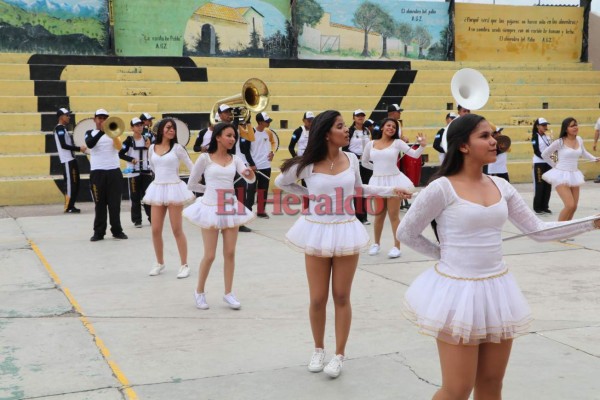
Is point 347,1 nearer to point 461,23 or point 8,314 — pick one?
→ point 461,23

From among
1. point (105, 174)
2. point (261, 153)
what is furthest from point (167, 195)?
point (261, 153)

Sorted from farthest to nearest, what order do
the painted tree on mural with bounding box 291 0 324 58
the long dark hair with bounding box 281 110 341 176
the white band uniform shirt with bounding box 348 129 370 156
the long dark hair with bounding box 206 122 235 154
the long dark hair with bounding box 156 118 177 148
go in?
the painted tree on mural with bounding box 291 0 324 58 < the white band uniform shirt with bounding box 348 129 370 156 < the long dark hair with bounding box 156 118 177 148 < the long dark hair with bounding box 206 122 235 154 < the long dark hair with bounding box 281 110 341 176

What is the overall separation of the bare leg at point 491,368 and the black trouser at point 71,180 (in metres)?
10.5

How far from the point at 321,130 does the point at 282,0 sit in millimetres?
15559

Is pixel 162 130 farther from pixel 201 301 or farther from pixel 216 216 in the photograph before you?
pixel 201 301

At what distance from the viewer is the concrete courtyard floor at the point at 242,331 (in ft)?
15.2

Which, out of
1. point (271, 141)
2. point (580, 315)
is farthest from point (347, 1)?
point (580, 315)

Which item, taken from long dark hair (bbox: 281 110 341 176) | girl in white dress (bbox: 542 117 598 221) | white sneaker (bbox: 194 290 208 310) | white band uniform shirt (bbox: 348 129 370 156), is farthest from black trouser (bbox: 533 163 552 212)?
long dark hair (bbox: 281 110 341 176)

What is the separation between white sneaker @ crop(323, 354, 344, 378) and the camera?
474 cm

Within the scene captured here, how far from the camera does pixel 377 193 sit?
530 cm

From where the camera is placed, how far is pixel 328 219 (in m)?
5.00

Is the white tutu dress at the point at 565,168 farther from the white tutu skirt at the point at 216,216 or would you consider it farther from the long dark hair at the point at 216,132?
the long dark hair at the point at 216,132

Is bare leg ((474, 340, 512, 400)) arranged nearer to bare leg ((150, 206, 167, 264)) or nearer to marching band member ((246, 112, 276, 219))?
bare leg ((150, 206, 167, 264))

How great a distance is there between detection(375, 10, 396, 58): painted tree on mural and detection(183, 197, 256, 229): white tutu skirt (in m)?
15.0
